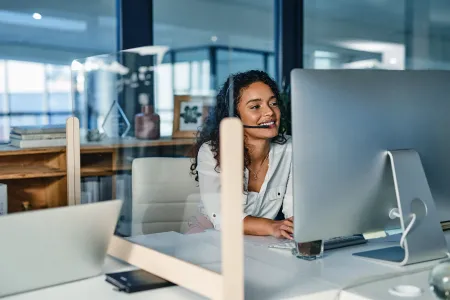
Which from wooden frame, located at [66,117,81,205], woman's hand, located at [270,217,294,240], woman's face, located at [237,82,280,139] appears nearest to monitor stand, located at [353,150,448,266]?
woman's hand, located at [270,217,294,240]

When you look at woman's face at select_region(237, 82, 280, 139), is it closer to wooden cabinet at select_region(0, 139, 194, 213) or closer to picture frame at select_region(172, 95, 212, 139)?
picture frame at select_region(172, 95, 212, 139)

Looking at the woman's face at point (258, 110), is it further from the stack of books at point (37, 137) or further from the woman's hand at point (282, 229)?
the stack of books at point (37, 137)

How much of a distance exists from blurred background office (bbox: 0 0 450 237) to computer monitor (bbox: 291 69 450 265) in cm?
19

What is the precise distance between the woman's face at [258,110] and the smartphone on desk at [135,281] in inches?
32.0

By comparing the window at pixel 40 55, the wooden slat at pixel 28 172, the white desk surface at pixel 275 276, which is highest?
the window at pixel 40 55

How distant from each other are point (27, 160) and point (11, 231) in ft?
6.81

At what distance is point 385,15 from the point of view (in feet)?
19.0

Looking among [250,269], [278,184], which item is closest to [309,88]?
[250,269]

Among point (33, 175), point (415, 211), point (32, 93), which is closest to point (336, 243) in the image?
point (415, 211)

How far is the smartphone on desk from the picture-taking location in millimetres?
1660

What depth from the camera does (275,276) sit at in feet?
5.84

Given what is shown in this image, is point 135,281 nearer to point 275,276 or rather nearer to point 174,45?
point 275,276

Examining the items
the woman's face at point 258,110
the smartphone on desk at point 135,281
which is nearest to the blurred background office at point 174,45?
the woman's face at point 258,110

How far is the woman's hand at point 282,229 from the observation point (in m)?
2.22
